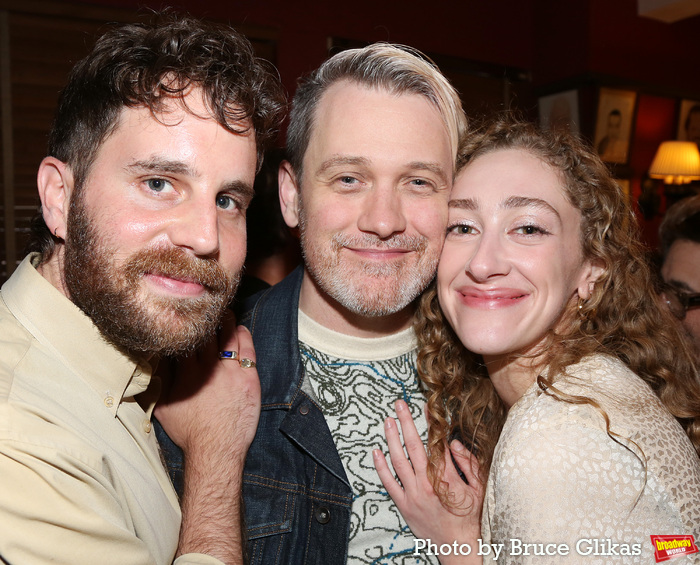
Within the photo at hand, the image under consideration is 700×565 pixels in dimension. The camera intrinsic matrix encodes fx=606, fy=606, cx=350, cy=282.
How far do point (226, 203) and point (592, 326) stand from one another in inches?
44.4

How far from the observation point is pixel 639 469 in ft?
4.33

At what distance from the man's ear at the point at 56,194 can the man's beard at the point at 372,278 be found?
71 centimetres

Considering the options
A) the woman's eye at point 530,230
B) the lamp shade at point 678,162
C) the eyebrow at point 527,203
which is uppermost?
the lamp shade at point 678,162

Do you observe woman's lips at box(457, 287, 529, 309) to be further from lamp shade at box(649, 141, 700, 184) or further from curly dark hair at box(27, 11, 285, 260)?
lamp shade at box(649, 141, 700, 184)

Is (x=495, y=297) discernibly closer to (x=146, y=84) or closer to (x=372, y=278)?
(x=372, y=278)

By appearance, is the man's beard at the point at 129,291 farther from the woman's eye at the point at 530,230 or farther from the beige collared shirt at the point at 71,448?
the woman's eye at the point at 530,230

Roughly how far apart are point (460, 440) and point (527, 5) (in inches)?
215

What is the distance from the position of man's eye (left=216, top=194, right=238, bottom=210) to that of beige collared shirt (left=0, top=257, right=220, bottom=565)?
0.44m

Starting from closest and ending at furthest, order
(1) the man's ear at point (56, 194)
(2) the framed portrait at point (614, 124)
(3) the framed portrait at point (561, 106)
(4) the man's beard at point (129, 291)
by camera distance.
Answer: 1. (4) the man's beard at point (129, 291)
2. (1) the man's ear at point (56, 194)
3. (2) the framed portrait at point (614, 124)
4. (3) the framed portrait at point (561, 106)

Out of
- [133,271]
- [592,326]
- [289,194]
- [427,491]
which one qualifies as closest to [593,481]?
[427,491]

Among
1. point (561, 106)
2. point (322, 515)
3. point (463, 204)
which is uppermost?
point (561, 106)

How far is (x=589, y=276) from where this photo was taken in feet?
5.90

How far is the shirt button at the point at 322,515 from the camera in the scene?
1.69 metres

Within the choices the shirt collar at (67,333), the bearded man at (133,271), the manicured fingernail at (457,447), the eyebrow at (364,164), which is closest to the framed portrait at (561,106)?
the eyebrow at (364,164)
